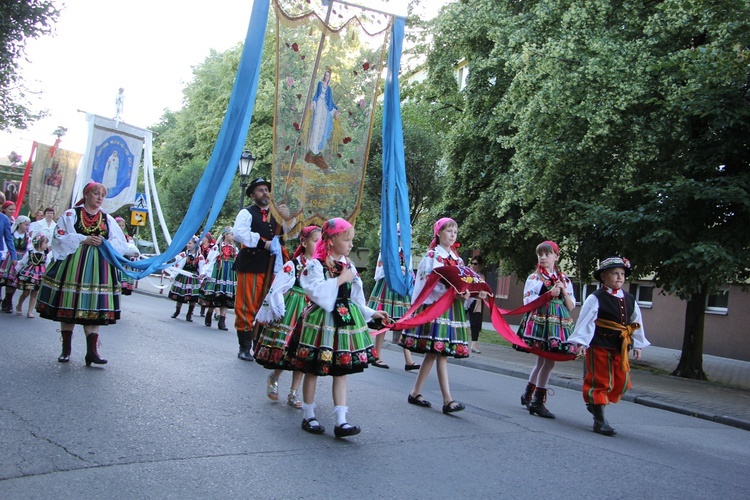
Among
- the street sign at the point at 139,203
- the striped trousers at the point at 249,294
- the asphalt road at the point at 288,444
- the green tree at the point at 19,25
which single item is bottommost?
the asphalt road at the point at 288,444

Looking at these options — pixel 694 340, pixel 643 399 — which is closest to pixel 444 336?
pixel 643 399

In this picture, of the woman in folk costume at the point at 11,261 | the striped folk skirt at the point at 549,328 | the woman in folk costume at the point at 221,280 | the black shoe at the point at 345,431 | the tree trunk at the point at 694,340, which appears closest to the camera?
the black shoe at the point at 345,431

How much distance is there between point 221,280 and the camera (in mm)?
14812

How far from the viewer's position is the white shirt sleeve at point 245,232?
864cm

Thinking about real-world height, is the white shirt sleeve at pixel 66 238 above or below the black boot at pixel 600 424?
above

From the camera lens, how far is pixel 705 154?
12.7 metres

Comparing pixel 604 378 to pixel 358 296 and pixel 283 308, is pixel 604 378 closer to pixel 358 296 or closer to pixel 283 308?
pixel 358 296

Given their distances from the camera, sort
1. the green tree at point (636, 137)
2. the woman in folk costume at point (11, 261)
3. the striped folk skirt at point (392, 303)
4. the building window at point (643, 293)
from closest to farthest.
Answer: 1. the striped folk skirt at point (392, 303)
2. the green tree at point (636, 137)
3. the woman in folk costume at point (11, 261)
4. the building window at point (643, 293)

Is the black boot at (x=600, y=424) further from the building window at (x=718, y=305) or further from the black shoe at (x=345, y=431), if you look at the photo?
the building window at (x=718, y=305)

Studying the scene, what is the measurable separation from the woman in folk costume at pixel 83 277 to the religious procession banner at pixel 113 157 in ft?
31.8

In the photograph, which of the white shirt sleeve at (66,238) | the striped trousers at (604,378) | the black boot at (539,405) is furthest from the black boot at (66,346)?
the striped trousers at (604,378)

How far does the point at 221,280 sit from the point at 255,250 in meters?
6.16

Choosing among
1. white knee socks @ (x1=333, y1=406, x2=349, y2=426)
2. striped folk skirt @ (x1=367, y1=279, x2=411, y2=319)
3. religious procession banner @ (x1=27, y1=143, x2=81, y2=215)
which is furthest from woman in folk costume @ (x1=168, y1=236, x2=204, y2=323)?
white knee socks @ (x1=333, y1=406, x2=349, y2=426)

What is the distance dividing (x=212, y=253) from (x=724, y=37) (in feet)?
35.2
